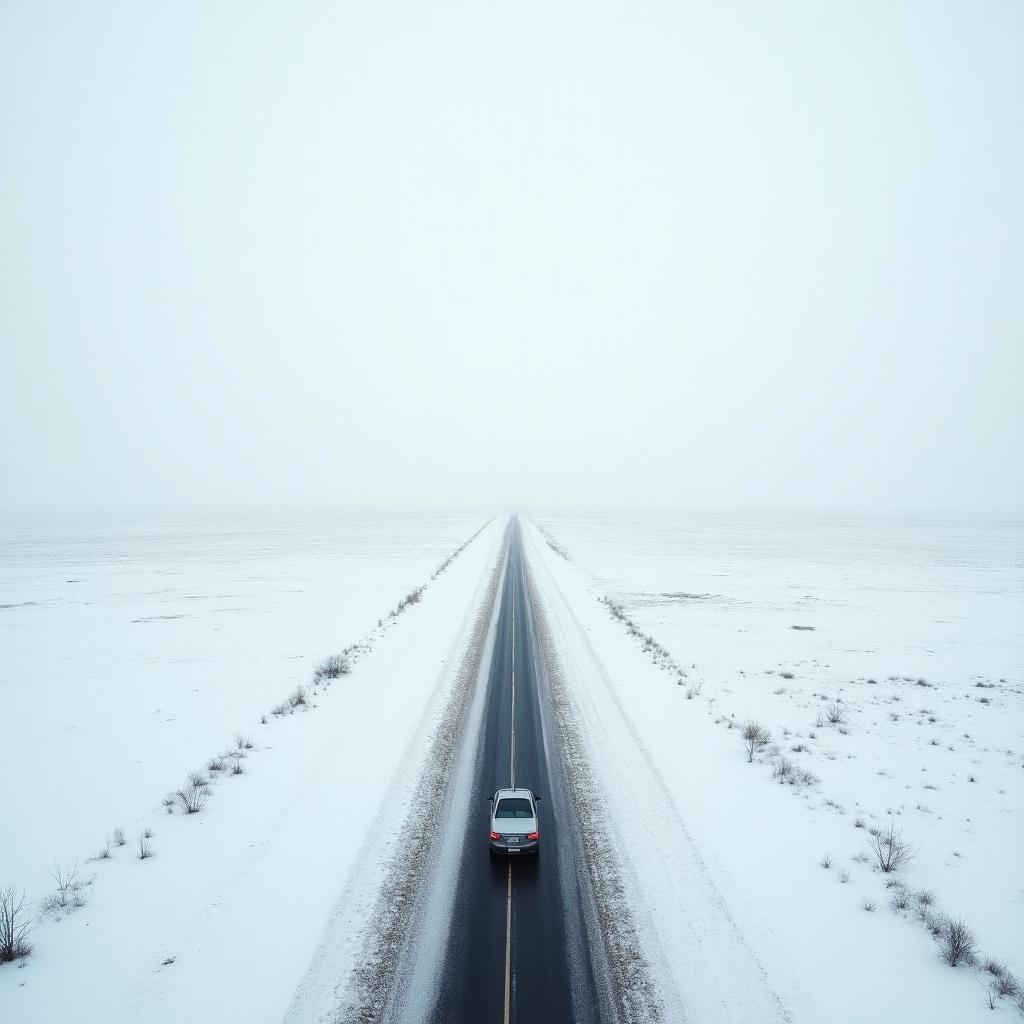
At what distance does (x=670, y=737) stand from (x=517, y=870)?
812cm

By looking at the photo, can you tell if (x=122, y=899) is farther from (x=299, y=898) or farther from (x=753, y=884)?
(x=753, y=884)

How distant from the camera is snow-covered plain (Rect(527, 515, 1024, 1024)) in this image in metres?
8.98

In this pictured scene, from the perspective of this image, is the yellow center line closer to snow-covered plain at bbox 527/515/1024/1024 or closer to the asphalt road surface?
the asphalt road surface

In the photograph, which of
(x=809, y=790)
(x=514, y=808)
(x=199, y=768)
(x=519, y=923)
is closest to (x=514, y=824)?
(x=514, y=808)

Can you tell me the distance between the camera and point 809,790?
14586mm

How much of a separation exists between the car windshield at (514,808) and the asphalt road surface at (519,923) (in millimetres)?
784

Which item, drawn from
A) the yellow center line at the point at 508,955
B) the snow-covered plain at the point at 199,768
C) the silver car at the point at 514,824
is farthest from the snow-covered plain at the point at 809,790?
the snow-covered plain at the point at 199,768

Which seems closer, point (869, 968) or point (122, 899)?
point (869, 968)

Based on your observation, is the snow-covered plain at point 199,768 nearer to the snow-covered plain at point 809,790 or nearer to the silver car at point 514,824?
the silver car at point 514,824

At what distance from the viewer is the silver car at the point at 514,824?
11.3 metres

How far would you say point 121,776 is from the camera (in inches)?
599

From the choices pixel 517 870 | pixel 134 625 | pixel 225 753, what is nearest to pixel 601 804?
pixel 517 870

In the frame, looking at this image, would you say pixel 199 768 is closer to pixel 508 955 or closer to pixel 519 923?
pixel 519 923

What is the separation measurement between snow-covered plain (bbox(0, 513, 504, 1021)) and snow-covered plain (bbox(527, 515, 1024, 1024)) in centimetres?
619
